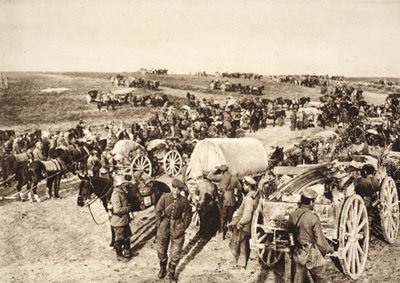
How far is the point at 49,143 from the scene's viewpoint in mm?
14820

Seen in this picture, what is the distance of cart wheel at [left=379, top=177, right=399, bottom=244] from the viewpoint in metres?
7.04

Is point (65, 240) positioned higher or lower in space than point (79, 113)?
lower

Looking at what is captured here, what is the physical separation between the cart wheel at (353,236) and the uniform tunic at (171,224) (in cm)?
229

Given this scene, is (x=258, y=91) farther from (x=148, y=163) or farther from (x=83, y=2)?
(x=83, y=2)

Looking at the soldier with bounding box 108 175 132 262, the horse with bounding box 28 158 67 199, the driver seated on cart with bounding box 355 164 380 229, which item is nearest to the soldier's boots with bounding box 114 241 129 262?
the soldier with bounding box 108 175 132 262

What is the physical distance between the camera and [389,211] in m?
7.23

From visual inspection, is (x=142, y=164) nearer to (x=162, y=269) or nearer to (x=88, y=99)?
(x=162, y=269)

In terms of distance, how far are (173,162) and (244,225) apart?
22.3 feet

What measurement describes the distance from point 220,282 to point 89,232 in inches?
141

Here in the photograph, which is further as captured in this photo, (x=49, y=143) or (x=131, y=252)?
(x=49, y=143)

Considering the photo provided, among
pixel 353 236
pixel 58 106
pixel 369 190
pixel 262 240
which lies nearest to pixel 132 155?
pixel 262 240

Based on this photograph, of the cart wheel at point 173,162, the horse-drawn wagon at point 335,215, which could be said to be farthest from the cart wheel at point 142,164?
the horse-drawn wagon at point 335,215

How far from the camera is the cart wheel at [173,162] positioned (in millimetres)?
13383

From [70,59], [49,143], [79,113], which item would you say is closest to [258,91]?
[79,113]
